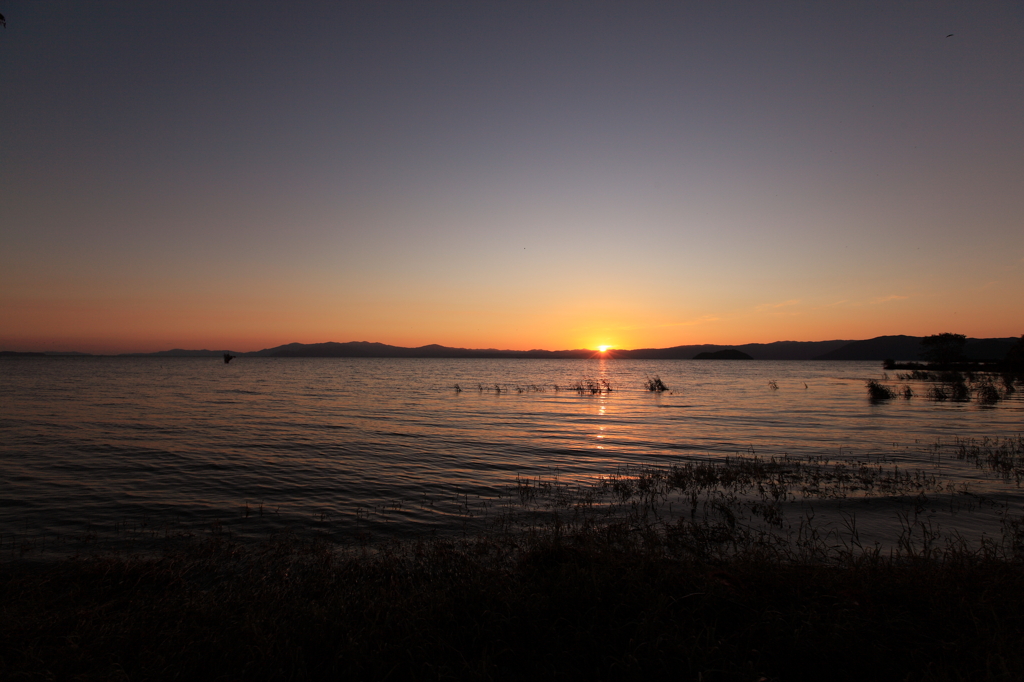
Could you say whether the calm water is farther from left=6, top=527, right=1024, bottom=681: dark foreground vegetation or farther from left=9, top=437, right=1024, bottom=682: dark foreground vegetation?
left=6, top=527, right=1024, bottom=681: dark foreground vegetation

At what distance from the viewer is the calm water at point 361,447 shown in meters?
12.6

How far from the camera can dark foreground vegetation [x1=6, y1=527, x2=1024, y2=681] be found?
4.94 meters

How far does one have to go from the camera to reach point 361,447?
21203mm

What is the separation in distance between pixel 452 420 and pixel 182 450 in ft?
48.5

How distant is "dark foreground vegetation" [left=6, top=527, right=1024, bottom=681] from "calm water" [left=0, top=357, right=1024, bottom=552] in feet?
12.6

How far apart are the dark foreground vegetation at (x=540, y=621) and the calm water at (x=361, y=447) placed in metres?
3.84

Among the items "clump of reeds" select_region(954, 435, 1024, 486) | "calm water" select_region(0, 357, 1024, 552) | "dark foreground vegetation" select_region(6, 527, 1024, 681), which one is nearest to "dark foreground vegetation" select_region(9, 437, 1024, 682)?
"dark foreground vegetation" select_region(6, 527, 1024, 681)

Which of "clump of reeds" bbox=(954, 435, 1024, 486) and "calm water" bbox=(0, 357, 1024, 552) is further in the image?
"clump of reeds" bbox=(954, 435, 1024, 486)

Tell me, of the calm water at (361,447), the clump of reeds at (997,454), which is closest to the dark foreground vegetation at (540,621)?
the calm water at (361,447)

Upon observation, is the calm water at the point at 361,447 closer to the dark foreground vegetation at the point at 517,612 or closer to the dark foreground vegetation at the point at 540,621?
the dark foreground vegetation at the point at 517,612

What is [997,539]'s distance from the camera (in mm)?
9656

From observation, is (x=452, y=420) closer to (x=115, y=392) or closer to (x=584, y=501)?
(x=584, y=501)

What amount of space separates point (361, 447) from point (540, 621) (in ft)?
56.3

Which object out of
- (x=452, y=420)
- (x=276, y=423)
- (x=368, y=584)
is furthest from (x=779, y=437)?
(x=276, y=423)
